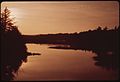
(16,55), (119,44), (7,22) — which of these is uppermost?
(119,44)

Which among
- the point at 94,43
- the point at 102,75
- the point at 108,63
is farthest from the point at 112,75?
the point at 94,43

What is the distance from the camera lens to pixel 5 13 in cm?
2677

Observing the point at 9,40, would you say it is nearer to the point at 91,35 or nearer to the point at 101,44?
the point at 101,44

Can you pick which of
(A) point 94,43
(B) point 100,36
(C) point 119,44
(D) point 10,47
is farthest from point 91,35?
(C) point 119,44

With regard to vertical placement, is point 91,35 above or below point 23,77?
below

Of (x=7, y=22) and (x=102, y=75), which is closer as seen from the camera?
(x=102, y=75)

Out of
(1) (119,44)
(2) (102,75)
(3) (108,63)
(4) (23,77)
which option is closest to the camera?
(1) (119,44)

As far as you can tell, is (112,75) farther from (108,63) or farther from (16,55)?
(16,55)

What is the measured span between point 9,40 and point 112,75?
7.59 meters

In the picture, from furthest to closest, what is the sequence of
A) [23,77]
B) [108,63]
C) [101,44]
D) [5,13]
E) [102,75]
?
[101,44] < [5,13] < [108,63] < [102,75] < [23,77]

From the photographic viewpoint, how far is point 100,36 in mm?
38781

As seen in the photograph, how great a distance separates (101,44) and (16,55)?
46.5ft

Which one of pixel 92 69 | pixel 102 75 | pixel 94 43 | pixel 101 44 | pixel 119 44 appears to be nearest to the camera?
pixel 119 44

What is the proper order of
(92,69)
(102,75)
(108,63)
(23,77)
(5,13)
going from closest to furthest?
(23,77)
(102,75)
(92,69)
(108,63)
(5,13)
